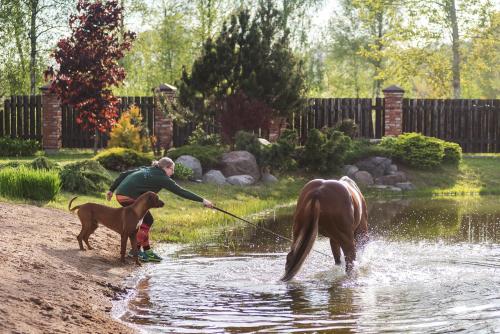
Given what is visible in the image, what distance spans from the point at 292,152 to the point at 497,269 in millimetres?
13127

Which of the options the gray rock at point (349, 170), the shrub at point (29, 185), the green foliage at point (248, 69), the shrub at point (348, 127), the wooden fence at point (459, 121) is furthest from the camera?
the wooden fence at point (459, 121)

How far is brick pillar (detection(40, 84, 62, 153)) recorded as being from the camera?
30.9m

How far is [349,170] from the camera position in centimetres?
2566

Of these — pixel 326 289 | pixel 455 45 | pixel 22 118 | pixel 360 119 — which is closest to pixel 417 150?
pixel 360 119

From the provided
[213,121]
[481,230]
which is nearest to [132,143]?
[213,121]

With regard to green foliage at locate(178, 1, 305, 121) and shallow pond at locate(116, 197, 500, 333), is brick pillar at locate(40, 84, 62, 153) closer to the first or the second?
green foliage at locate(178, 1, 305, 121)

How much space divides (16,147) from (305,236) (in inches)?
809

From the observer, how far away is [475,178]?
26.9 metres

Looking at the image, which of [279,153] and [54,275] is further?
[279,153]

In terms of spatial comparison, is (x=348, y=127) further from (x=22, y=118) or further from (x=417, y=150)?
(x=22, y=118)

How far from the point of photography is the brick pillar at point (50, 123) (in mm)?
30938

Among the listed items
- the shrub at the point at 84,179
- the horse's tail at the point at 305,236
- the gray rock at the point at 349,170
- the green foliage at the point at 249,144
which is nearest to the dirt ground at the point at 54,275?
the horse's tail at the point at 305,236

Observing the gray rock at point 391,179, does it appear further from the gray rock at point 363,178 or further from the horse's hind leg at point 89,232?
the horse's hind leg at point 89,232

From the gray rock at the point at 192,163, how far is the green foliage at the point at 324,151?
396 centimetres
